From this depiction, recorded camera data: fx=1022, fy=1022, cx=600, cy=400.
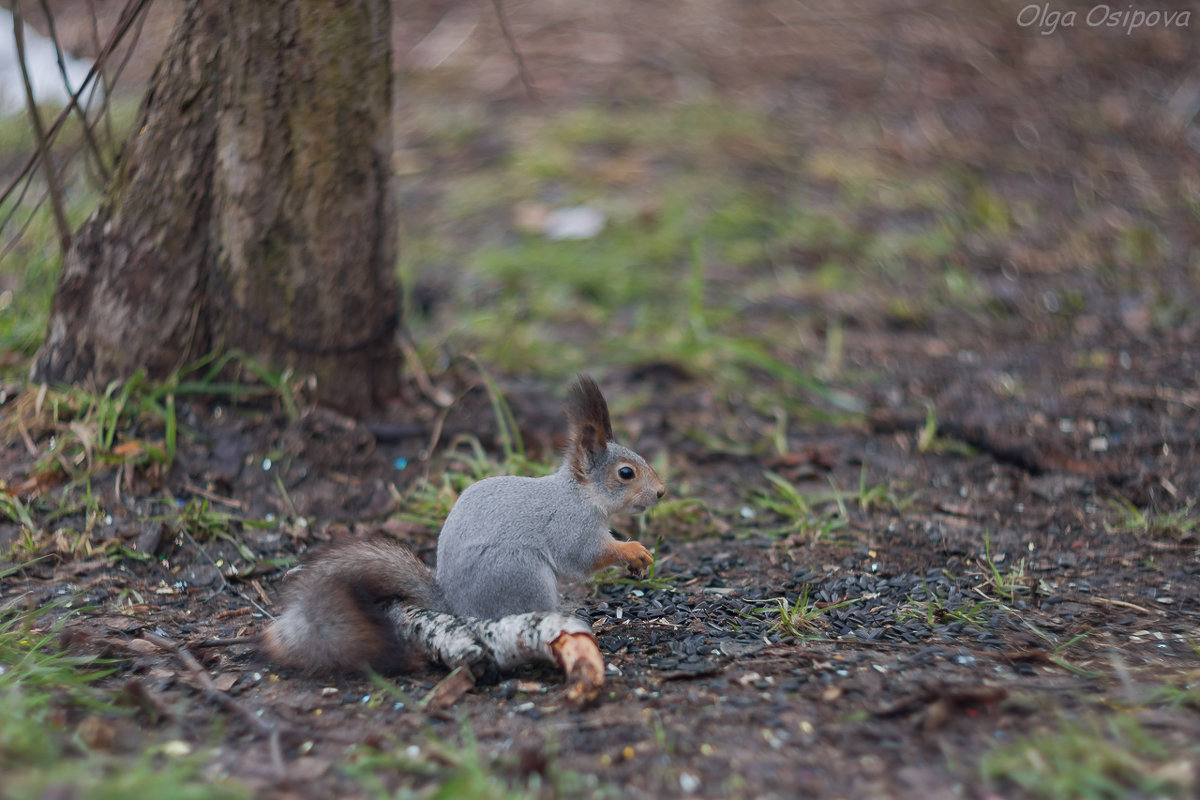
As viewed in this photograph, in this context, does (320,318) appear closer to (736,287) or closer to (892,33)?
(736,287)

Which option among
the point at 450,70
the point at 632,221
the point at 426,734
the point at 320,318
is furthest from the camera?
the point at 450,70

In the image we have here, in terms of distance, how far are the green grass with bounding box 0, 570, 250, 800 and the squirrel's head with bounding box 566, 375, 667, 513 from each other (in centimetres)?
109

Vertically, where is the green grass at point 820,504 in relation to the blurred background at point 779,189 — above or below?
below

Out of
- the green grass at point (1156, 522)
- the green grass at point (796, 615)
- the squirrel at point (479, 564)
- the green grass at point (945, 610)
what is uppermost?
the squirrel at point (479, 564)

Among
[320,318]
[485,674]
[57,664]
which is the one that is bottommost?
[485,674]

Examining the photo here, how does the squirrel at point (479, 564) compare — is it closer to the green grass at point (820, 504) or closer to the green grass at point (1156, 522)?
the green grass at point (820, 504)

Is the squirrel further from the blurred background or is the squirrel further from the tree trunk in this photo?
the blurred background

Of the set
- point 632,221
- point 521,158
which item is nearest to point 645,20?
point 521,158

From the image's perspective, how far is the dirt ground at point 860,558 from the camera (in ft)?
6.08

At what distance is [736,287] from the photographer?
5031mm

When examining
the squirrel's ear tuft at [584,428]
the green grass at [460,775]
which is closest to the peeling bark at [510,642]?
the green grass at [460,775]

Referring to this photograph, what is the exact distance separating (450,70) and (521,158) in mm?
1508

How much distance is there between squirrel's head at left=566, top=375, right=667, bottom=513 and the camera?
8.05 feet

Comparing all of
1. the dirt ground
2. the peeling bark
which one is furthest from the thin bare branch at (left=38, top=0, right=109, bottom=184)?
the peeling bark
